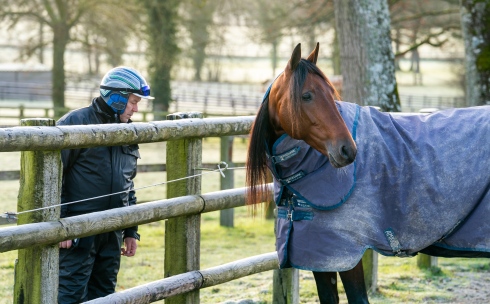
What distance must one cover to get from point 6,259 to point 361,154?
463cm

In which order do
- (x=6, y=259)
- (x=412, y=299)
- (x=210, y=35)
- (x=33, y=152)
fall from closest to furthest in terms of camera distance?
(x=33, y=152) < (x=412, y=299) < (x=6, y=259) < (x=210, y=35)

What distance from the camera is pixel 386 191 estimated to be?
356 centimetres

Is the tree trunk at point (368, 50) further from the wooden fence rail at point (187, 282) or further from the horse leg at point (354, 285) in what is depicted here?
the horse leg at point (354, 285)

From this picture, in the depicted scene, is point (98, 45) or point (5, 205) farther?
point (98, 45)

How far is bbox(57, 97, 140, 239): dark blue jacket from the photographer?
362cm

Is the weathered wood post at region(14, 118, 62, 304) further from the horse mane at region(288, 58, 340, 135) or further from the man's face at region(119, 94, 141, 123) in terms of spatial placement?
the horse mane at region(288, 58, 340, 135)

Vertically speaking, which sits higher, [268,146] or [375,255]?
[268,146]

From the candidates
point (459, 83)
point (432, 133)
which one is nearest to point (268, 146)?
point (432, 133)

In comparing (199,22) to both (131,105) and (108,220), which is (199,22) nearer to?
(131,105)

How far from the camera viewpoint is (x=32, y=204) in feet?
10.2

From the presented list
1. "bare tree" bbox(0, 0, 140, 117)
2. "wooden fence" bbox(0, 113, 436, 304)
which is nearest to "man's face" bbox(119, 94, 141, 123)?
"wooden fence" bbox(0, 113, 436, 304)

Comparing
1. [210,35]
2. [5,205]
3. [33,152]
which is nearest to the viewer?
[33,152]

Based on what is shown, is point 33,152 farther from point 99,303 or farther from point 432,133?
point 432,133

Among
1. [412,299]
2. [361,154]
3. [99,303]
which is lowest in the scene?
[412,299]
